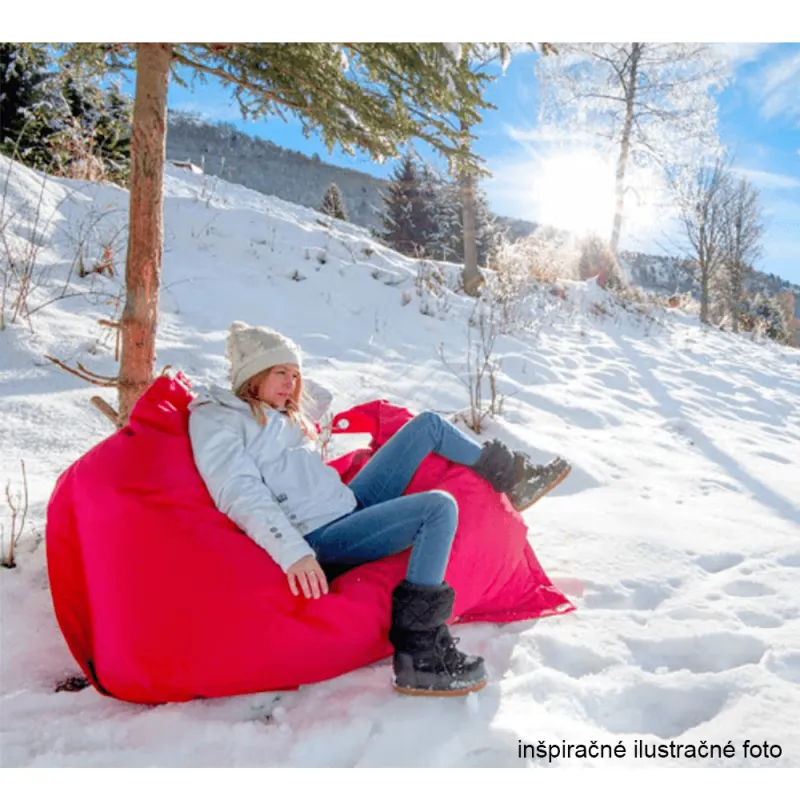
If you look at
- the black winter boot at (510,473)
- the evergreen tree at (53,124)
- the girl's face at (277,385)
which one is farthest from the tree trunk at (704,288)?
the girl's face at (277,385)

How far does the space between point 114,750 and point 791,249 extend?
12.0 feet

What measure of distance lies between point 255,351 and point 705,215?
451 inches

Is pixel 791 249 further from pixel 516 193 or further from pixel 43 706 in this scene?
pixel 43 706

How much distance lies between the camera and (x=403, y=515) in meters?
2.07

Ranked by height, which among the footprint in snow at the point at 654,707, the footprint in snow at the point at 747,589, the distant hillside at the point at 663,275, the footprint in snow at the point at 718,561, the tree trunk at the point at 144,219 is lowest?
the footprint in snow at the point at 654,707

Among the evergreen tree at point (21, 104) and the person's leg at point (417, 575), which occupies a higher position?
the evergreen tree at point (21, 104)

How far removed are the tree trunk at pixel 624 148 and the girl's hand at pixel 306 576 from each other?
10.4ft

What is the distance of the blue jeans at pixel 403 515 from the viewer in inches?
78.9

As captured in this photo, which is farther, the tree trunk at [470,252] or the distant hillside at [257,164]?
the tree trunk at [470,252]

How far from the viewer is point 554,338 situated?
7598 millimetres

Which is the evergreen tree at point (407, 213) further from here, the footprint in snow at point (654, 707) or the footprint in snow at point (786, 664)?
the footprint in snow at point (654, 707)

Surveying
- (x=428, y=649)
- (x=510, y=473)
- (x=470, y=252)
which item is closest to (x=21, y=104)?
(x=470, y=252)

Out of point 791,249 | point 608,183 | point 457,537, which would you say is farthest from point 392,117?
point 608,183

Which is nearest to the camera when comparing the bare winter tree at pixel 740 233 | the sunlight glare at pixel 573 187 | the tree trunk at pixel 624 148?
the sunlight glare at pixel 573 187
